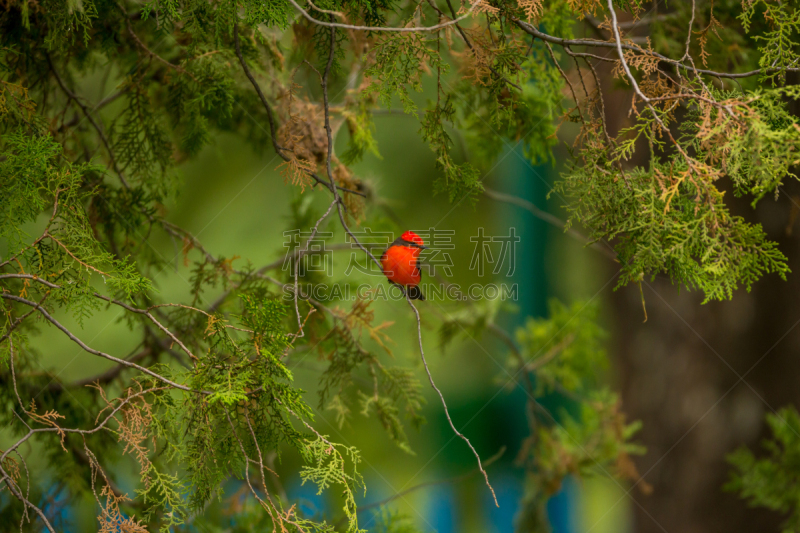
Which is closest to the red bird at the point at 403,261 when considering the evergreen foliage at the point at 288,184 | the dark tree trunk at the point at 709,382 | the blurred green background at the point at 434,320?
the evergreen foliage at the point at 288,184

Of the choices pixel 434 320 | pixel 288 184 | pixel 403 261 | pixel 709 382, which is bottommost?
pixel 434 320

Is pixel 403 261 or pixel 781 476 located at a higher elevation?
pixel 403 261

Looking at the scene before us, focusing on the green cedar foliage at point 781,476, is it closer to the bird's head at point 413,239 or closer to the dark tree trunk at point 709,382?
the dark tree trunk at point 709,382

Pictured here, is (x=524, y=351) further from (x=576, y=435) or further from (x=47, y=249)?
(x=47, y=249)

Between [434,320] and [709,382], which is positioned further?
[434,320]

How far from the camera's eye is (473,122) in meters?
2.27

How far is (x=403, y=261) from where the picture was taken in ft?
7.43

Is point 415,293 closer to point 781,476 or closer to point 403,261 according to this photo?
point 403,261

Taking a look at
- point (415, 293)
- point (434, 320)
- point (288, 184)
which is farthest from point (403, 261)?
point (434, 320)

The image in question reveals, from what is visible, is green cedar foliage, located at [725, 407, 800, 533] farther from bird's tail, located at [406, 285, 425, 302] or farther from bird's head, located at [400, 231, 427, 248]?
bird's head, located at [400, 231, 427, 248]

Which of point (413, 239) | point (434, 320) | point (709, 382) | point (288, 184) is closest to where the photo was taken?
point (288, 184)

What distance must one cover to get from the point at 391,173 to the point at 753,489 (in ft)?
17.5

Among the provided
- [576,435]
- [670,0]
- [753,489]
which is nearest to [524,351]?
[576,435]

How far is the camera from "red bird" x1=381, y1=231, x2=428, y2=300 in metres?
2.25
